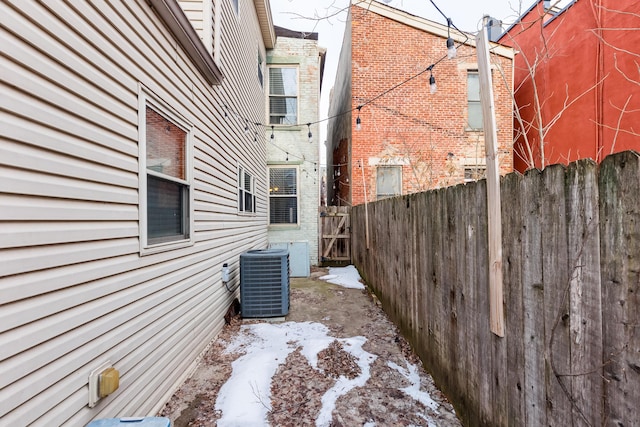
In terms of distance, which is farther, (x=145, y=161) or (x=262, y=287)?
(x=262, y=287)

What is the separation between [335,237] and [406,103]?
458 centimetres

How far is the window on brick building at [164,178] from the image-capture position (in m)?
2.39

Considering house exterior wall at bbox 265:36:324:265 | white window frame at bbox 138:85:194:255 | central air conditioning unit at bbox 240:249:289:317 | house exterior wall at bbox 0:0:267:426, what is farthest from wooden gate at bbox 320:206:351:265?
white window frame at bbox 138:85:194:255

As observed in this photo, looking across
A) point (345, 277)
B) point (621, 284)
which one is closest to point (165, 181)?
point (621, 284)

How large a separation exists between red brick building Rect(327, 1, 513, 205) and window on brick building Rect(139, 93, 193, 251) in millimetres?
6339

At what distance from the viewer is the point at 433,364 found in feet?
9.52

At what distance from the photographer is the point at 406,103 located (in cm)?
896

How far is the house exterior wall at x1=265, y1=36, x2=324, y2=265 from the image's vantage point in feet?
29.7

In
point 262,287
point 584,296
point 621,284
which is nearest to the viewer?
point 621,284

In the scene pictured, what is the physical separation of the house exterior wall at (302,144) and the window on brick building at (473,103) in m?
4.60

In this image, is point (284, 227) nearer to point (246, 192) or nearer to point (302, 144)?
point (302, 144)

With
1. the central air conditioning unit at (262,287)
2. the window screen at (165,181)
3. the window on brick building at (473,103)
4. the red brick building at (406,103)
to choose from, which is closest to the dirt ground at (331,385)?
the central air conditioning unit at (262,287)

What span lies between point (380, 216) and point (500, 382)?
3.63m

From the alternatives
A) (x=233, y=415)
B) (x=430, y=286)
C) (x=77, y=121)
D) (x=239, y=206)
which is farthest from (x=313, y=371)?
(x=239, y=206)
